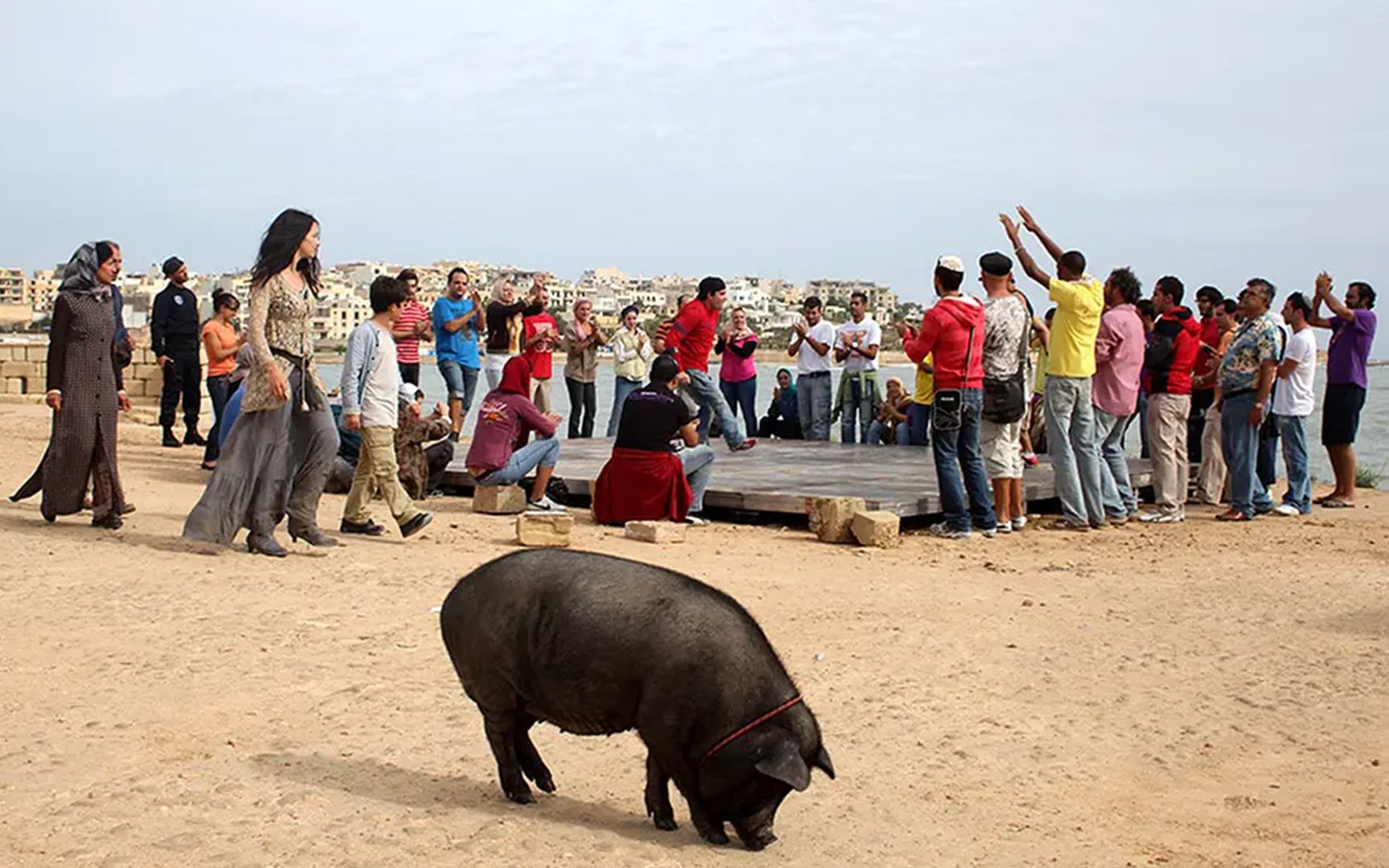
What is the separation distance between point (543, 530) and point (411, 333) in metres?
5.49

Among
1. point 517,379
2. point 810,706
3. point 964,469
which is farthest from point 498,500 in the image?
point 810,706

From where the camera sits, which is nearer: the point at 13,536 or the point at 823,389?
the point at 13,536

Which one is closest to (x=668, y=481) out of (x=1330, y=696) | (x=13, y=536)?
(x=13, y=536)

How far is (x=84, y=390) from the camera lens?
33.4 feet

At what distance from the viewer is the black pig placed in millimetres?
4684

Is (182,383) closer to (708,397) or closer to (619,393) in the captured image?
(619,393)

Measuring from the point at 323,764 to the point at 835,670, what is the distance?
8.80ft

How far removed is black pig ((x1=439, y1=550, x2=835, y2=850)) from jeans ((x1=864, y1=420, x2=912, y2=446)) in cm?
1317

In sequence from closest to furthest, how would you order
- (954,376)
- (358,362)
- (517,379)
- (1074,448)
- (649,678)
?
(649,678)
(358,362)
(954,376)
(517,379)
(1074,448)

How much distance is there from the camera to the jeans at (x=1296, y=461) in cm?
1409

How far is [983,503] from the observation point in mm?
11961

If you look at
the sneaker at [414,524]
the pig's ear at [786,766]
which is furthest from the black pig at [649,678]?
the sneaker at [414,524]

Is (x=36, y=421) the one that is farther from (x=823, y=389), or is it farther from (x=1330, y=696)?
(x=1330, y=696)

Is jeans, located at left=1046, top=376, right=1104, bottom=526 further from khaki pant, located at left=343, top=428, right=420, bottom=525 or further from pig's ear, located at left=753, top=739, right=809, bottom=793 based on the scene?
pig's ear, located at left=753, top=739, right=809, bottom=793
